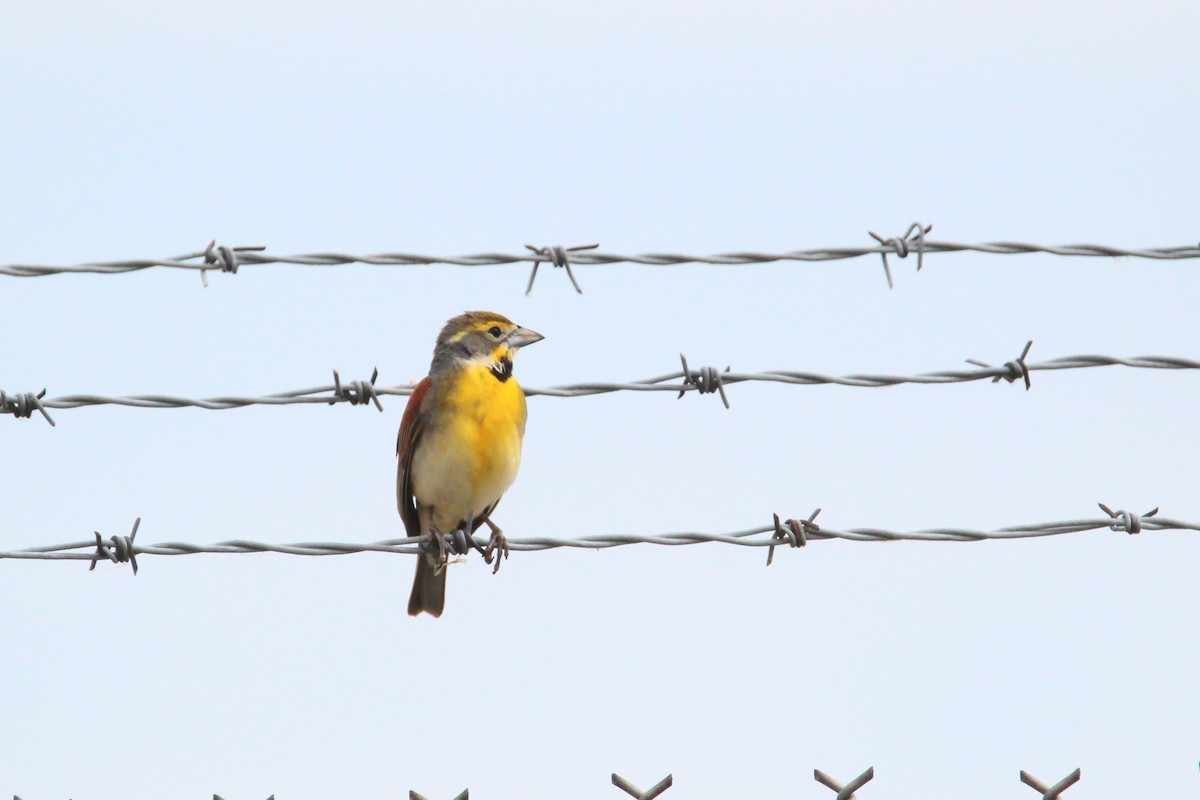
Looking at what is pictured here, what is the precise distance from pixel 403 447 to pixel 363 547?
2.29 metres

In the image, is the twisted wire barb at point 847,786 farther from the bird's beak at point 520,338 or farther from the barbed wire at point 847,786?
the bird's beak at point 520,338

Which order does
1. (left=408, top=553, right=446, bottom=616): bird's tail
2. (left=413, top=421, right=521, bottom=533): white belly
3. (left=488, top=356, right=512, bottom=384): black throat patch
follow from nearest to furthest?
Answer: (left=413, top=421, right=521, bottom=533): white belly, (left=488, top=356, right=512, bottom=384): black throat patch, (left=408, top=553, right=446, bottom=616): bird's tail

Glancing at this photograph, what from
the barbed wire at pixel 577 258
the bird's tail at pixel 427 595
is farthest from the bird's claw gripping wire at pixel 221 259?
the bird's tail at pixel 427 595

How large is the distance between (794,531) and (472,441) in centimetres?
235

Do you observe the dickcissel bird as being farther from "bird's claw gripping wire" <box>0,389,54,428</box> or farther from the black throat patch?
"bird's claw gripping wire" <box>0,389,54,428</box>

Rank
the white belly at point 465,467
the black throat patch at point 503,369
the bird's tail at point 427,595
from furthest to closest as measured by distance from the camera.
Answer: the bird's tail at point 427,595 < the black throat patch at point 503,369 < the white belly at point 465,467

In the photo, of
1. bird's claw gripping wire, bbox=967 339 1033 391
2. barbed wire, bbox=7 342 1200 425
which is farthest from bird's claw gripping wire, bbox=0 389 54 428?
bird's claw gripping wire, bbox=967 339 1033 391

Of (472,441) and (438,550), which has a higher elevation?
(472,441)

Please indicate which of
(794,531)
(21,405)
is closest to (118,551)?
(21,405)

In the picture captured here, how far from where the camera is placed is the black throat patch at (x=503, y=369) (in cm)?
754

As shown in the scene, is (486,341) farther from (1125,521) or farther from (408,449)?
(1125,521)

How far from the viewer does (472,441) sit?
734 centimetres

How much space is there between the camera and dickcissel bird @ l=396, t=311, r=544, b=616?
7.36 m

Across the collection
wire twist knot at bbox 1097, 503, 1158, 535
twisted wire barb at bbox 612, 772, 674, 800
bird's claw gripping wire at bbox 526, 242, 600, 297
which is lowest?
twisted wire barb at bbox 612, 772, 674, 800
